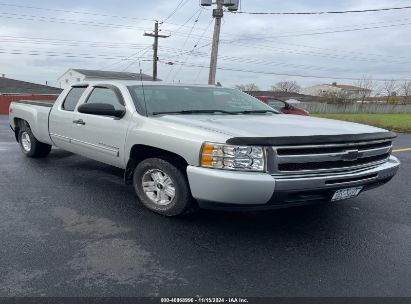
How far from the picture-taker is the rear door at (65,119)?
18.9ft

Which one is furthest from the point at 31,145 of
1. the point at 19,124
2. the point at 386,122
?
the point at 386,122

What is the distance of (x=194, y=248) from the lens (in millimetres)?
3502

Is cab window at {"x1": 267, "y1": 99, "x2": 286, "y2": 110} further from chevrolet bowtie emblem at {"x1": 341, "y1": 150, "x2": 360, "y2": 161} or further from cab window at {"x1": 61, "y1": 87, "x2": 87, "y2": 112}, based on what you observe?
chevrolet bowtie emblem at {"x1": 341, "y1": 150, "x2": 360, "y2": 161}

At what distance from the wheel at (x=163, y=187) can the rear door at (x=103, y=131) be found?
445mm

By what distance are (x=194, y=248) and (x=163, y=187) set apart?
3.15ft

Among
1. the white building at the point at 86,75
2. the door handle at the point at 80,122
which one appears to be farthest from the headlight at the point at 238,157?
the white building at the point at 86,75

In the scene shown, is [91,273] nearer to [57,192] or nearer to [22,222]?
[22,222]

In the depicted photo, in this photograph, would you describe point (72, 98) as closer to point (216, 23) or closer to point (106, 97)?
point (106, 97)

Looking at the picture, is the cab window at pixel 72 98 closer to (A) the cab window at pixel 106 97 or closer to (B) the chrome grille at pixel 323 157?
(A) the cab window at pixel 106 97

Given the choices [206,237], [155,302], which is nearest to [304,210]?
[206,237]

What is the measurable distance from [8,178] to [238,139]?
406 centimetres

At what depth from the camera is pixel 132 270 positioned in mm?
3061

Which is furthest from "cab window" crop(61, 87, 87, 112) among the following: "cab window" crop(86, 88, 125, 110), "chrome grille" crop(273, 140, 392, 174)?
"chrome grille" crop(273, 140, 392, 174)

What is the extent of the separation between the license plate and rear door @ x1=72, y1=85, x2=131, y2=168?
243cm
